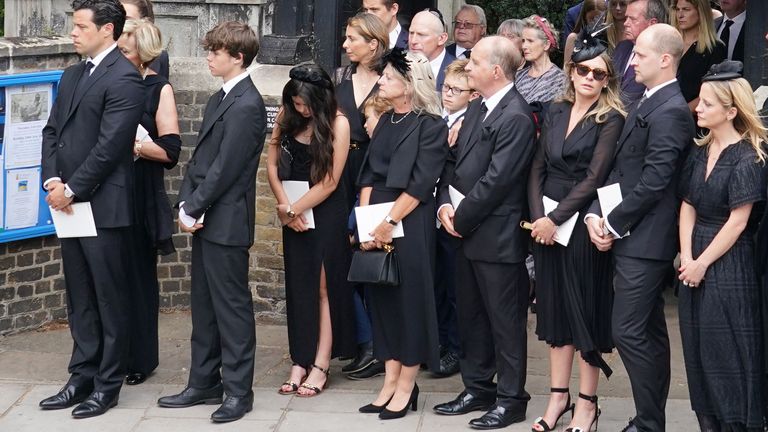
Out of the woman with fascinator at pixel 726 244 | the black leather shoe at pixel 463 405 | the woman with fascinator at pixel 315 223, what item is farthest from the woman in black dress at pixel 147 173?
the woman with fascinator at pixel 726 244

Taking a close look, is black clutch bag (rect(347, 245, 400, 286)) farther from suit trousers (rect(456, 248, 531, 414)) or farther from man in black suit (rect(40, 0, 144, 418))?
man in black suit (rect(40, 0, 144, 418))

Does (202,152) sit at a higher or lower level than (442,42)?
lower

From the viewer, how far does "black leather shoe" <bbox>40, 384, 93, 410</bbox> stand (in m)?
7.03

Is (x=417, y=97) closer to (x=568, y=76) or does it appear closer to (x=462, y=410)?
(x=568, y=76)

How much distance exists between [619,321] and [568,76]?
1209mm

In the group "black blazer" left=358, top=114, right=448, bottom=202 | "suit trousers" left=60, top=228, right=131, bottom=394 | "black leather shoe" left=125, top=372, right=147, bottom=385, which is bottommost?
"black leather shoe" left=125, top=372, right=147, bottom=385

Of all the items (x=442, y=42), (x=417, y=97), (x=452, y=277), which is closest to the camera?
(x=417, y=97)

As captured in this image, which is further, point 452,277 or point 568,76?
point 452,277

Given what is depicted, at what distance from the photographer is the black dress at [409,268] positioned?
22.2 ft

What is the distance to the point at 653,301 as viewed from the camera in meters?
6.21

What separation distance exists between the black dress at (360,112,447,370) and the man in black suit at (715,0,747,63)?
245 centimetres

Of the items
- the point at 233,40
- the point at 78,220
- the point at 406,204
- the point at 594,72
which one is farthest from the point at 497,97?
Answer: the point at 78,220

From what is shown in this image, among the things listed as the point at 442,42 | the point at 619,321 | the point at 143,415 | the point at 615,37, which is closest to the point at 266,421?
the point at 143,415

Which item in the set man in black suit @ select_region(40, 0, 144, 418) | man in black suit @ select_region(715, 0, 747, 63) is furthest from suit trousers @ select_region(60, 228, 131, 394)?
man in black suit @ select_region(715, 0, 747, 63)
